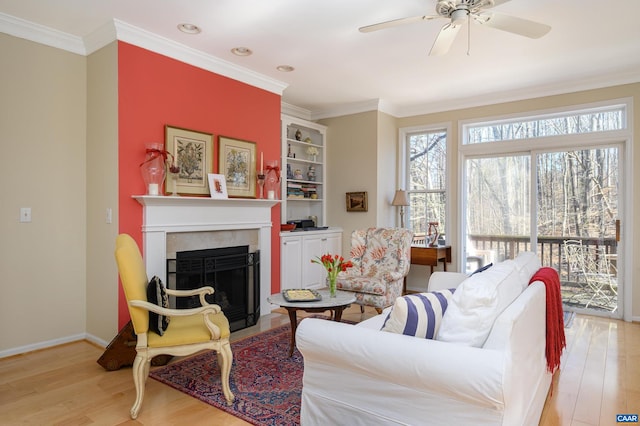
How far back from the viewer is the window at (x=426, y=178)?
5625mm

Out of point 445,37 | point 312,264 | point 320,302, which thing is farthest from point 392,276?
point 445,37

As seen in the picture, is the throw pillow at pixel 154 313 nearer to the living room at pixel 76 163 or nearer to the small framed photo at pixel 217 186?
the living room at pixel 76 163

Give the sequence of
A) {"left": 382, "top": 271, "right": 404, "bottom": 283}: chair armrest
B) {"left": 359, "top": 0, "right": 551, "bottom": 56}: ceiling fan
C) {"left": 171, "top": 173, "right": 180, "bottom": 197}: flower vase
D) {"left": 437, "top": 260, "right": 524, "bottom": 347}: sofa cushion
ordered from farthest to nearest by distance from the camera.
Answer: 1. {"left": 382, "top": 271, "right": 404, "bottom": 283}: chair armrest
2. {"left": 171, "top": 173, "right": 180, "bottom": 197}: flower vase
3. {"left": 359, "top": 0, "right": 551, "bottom": 56}: ceiling fan
4. {"left": 437, "top": 260, "right": 524, "bottom": 347}: sofa cushion

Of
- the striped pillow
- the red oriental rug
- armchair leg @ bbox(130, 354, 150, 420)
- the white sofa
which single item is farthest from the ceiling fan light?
armchair leg @ bbox(130, 354, 150, 420)

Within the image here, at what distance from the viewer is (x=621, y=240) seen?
14.4 feet

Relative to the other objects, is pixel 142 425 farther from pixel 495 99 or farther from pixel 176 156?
pixel 495 99

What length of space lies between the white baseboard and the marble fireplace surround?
2.65 ft

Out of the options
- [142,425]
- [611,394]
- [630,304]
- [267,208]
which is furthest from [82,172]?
[630,304]

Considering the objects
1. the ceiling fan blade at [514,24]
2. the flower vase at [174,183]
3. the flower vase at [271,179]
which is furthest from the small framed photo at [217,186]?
the ceiling fan blade at [514,24]

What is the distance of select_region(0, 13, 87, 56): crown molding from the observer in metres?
3.09

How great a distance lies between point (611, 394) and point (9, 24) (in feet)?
16.6

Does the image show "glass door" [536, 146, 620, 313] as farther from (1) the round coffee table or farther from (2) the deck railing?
(1) the round coffee table

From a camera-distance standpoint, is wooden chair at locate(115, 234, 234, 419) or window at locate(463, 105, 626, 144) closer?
wooden chair at locate(115, 234, 234, 419)

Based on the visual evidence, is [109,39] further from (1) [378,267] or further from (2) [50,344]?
(1) [378,267]
